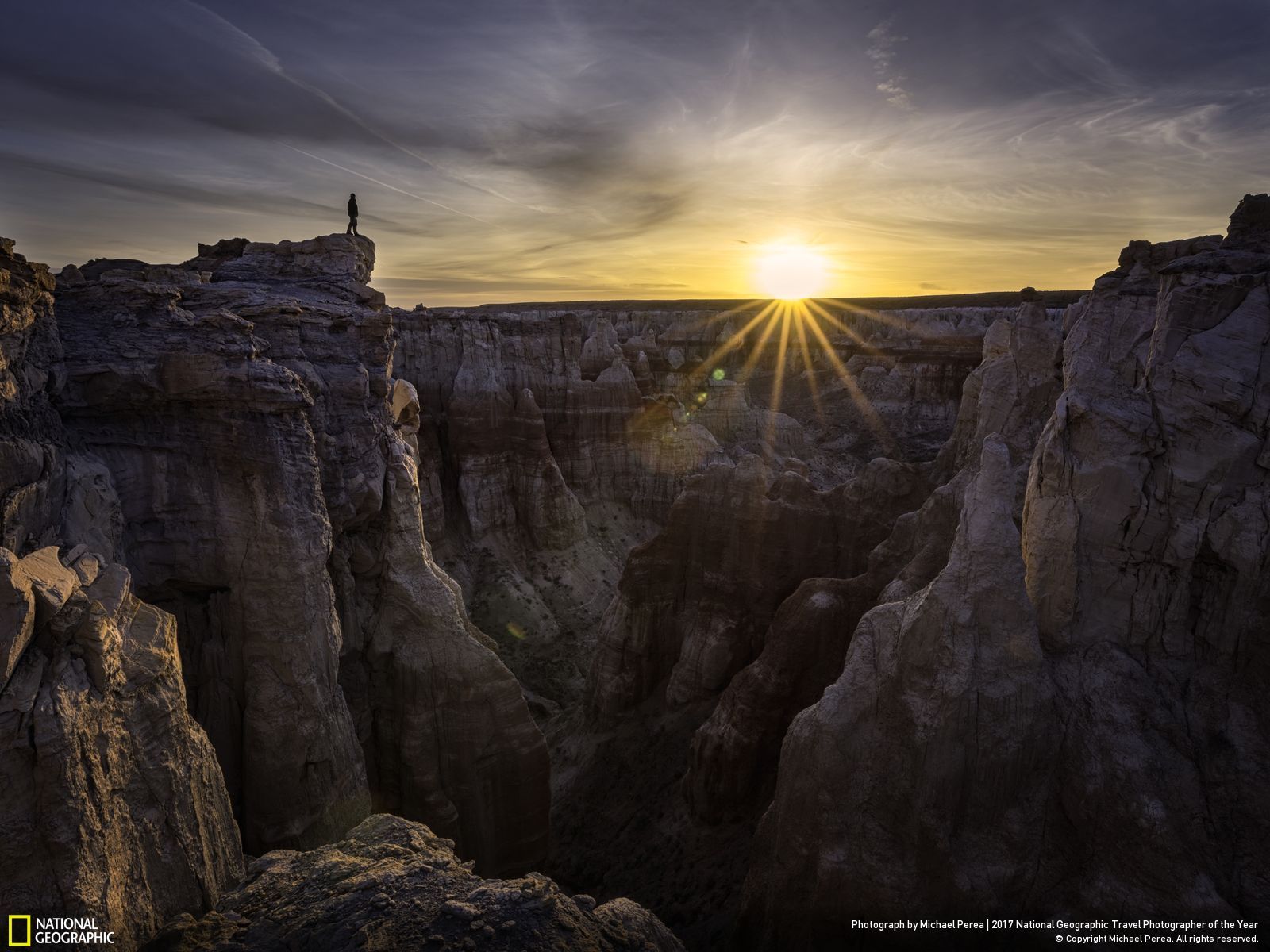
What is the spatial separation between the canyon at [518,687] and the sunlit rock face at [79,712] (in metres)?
0.05

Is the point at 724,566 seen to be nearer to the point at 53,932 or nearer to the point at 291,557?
the point at 291,557

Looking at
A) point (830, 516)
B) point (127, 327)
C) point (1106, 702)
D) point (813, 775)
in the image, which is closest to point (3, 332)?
point (127, 327)

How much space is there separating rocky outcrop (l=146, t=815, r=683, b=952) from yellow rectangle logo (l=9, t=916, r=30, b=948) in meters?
1.56

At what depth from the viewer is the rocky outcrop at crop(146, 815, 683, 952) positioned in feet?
31.1

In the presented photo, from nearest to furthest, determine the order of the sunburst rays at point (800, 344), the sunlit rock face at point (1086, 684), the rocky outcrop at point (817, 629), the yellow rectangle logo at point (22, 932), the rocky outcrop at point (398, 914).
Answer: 1. the yellow rectangle logo at point (22, 932)
2. the rocky outcrop at point (398, 914)
3. the sunlit rock face at point (1086, 684)
4. the rocky outcrop at point (817, 629)
5. the sunburst rays at point (800, 344)

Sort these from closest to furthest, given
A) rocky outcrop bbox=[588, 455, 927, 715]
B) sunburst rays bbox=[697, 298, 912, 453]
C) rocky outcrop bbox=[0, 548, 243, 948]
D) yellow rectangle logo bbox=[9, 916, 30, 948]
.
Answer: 1. yellow rectangle logo bbox=[9, 916, 30, 948]
2. rocky outcrop bbox=[0, 548, 243, 948]
3. rocky outcrop bbox=[588, 455, 927, 715]
4. sunburst rays bbox=[697, 298, 912, 453]

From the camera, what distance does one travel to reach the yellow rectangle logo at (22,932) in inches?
320

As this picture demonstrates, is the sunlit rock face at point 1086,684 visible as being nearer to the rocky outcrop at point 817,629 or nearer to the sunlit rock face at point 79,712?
the rocky outcrop at point 817,629

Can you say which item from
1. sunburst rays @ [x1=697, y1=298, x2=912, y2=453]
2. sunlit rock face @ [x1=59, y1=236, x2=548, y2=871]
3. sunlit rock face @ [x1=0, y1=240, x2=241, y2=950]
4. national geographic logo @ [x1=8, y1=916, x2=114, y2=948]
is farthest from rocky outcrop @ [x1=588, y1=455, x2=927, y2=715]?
sunburst rays @ [x1=697, y1=298, x2=912, y2=453]

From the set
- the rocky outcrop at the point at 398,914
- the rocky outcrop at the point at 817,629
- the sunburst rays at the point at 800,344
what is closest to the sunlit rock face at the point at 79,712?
the rocky outcrop at the point at 398,914

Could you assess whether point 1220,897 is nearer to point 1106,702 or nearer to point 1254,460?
point 1106,702

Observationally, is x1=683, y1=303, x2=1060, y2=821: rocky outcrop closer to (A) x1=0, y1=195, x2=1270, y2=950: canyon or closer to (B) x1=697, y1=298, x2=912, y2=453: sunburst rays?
(A) x1=0, y1=195, x2=1270, y2=950: canyon

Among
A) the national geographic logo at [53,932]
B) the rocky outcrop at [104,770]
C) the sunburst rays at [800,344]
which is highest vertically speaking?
the sunburst rays at [800,344]

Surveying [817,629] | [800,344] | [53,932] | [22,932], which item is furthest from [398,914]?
[800,344]
